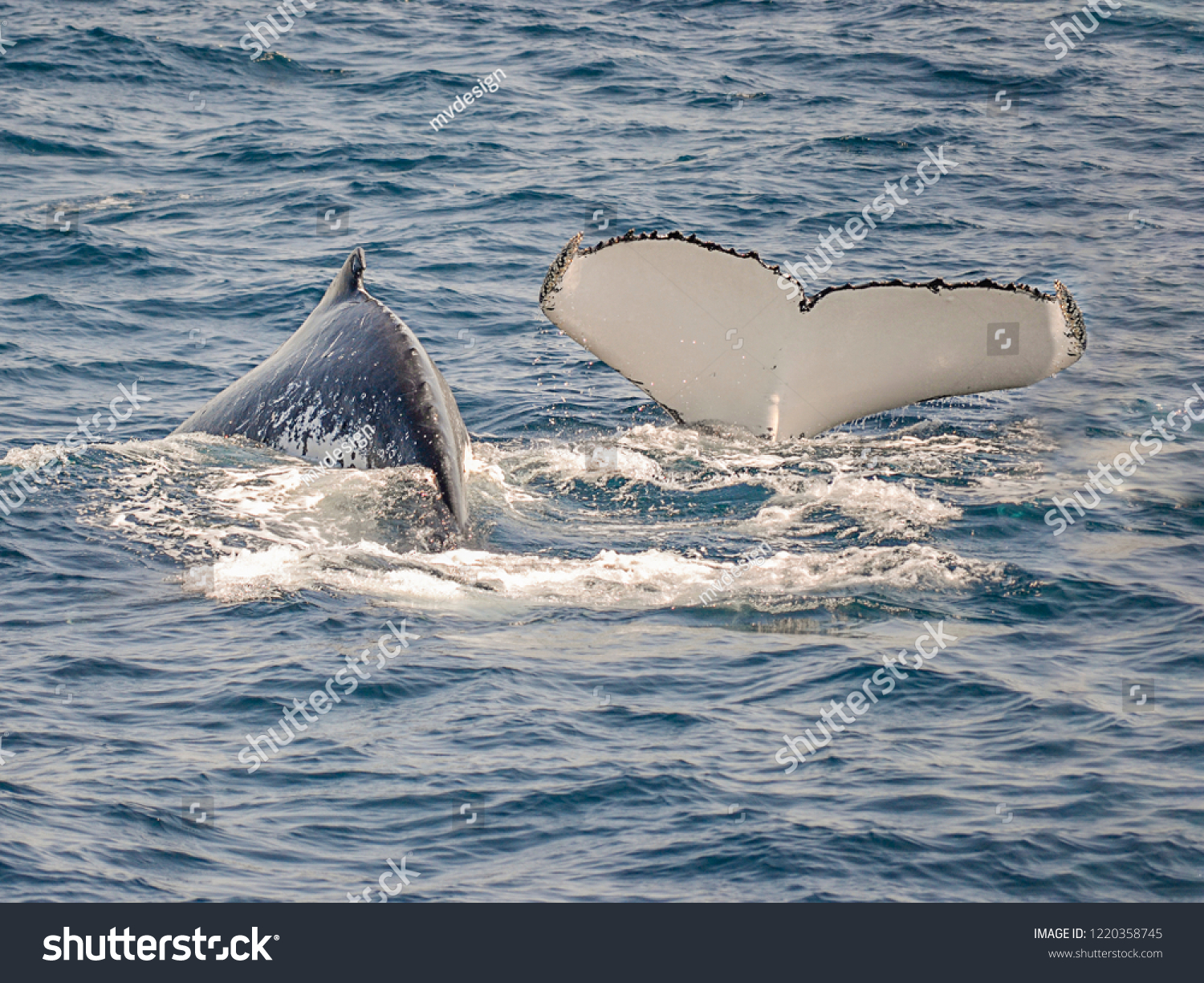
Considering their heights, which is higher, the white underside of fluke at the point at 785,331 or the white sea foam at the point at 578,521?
the white underside of fluke at the point at 785,331

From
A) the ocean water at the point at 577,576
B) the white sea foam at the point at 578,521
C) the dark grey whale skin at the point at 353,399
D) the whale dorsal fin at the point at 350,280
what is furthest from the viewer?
the whale dorsal fin at the point at 350,280

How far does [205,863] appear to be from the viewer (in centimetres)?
704

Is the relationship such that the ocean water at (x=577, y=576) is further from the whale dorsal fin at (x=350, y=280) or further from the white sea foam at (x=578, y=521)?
the whale dorsal fin at (x=350, y=280)

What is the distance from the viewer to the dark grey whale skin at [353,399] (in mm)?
10711

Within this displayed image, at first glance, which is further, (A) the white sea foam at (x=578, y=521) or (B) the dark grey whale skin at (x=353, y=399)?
(B) the dark grey whale skin at (x=353, y=399)

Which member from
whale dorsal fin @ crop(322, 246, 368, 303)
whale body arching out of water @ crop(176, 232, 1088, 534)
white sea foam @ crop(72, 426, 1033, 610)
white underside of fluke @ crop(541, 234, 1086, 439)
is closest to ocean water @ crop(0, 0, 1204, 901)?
white sea foam @ crop(72, 426, 1033, 610)

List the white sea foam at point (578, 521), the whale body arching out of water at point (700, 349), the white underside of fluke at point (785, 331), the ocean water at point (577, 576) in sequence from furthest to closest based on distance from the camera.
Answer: the white underside of fluke at point (785, 331), the whale body arching out of water at point (700, 349), the white sea foam at point (578, 521), the ocean water at point (577, 576)

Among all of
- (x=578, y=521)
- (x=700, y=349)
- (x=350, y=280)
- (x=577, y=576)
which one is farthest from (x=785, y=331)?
(x=350, y=280)

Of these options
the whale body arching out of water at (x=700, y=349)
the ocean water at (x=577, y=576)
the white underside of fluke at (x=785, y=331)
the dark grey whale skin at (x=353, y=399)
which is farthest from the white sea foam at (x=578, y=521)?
the white underside of fluke at (x=785, y=331)

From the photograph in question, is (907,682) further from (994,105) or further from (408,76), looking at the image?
(408,76)

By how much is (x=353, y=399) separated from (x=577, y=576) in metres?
2.29

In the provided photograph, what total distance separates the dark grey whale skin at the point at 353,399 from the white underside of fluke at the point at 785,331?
1381mm

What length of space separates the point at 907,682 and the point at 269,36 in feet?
94.7
